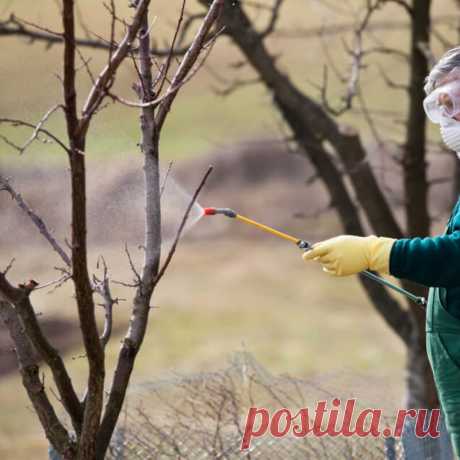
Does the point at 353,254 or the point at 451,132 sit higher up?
the point at 451,132

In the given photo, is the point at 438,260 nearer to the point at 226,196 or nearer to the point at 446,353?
the point at 446,353

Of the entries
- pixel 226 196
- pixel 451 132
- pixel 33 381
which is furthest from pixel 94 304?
pixel 226 196

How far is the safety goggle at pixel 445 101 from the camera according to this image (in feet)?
8.40

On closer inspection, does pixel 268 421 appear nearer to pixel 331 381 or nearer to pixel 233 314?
pixel 331 381

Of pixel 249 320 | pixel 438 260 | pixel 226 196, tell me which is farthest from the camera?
pixel 226 196

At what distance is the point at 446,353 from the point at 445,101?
69cm

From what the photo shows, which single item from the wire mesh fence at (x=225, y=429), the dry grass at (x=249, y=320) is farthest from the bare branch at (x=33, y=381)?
the dry grass at (x=249, y=320)

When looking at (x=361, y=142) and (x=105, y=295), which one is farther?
(x=361, y=142)

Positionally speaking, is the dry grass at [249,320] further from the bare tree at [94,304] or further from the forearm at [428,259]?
the forearm at [428,259]

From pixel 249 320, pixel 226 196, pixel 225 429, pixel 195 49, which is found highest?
pixel 226 196

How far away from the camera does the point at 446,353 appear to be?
8.54 ft

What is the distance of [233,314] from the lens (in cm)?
1205

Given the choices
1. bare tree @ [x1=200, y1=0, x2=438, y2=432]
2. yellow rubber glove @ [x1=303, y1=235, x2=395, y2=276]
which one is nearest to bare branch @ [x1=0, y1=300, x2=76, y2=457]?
yellow rubber glove @ [x1=303, y1=235, x2=395, y2=276]

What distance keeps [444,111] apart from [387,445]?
3.59 ft
